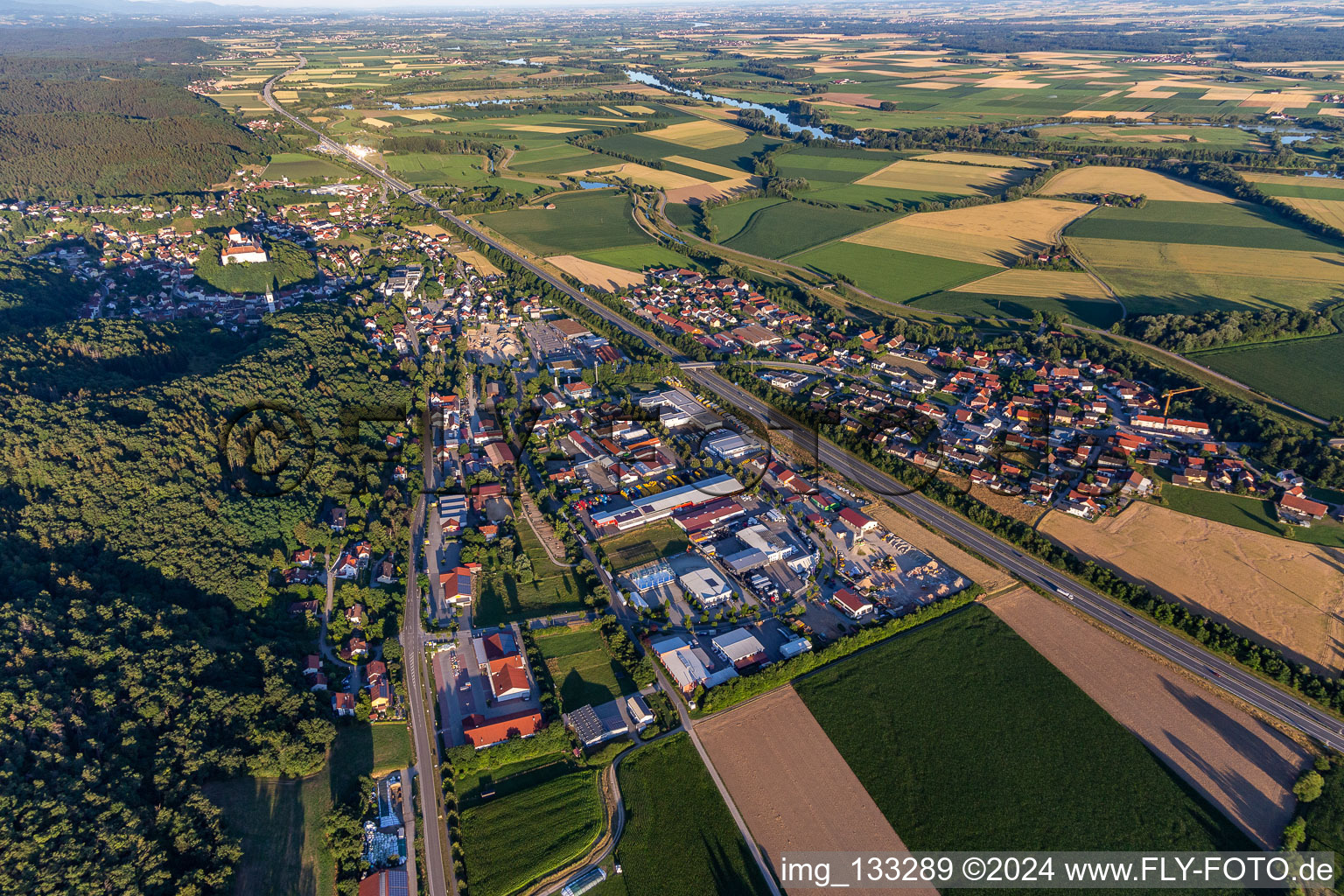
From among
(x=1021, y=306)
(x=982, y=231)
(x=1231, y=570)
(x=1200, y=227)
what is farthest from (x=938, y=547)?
(x=1200, y=227)

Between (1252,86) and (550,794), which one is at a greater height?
(1252,86)

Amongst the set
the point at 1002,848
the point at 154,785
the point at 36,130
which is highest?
the point at 36,130

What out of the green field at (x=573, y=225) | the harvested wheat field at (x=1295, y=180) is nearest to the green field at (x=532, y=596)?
the green field at (x=573, y=225)

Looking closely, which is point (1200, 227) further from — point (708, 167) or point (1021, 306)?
point (708, 167)

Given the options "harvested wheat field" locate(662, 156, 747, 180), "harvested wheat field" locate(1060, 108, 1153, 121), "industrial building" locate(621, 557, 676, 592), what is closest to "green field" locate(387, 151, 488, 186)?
"harvested wheat field" locate(662, 156, 747, 180)

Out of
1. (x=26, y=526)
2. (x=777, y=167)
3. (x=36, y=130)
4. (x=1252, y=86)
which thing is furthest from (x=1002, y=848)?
(x=1252, y=86)

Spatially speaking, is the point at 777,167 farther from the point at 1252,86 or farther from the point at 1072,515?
the point at 1252,86

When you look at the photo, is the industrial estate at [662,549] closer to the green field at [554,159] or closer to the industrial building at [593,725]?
the industrial building at [593,725]
